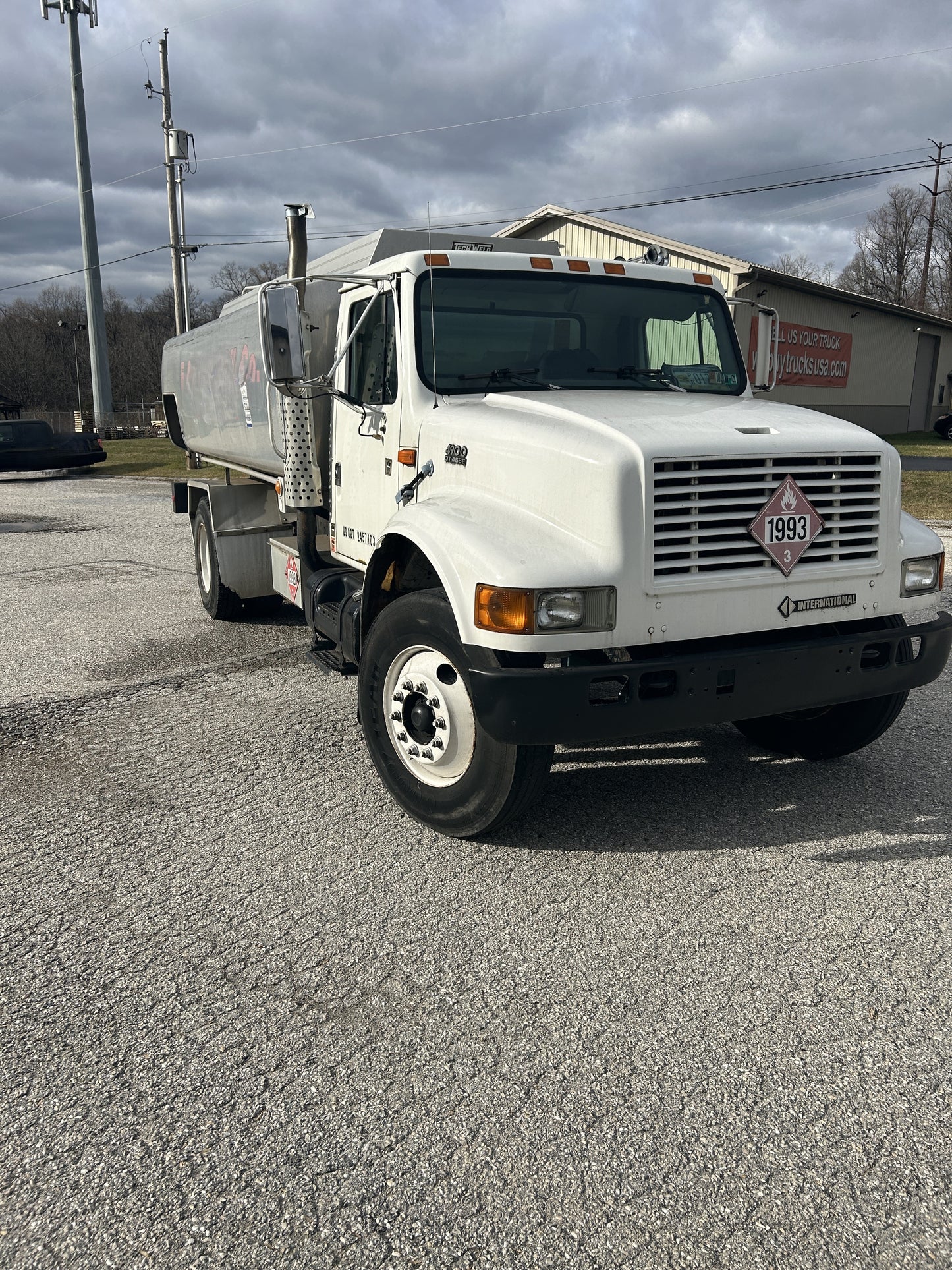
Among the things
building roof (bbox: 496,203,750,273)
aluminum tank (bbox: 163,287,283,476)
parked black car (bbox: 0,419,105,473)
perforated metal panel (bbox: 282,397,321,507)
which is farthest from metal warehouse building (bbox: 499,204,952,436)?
perforated metal panel (bbox: 282,397,321,507)

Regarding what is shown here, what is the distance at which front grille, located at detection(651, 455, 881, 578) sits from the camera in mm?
3717

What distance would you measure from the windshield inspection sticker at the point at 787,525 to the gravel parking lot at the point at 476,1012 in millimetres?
1219

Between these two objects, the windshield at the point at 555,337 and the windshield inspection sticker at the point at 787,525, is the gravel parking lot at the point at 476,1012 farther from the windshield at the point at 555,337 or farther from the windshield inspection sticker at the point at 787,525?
the windshield at the point at 555,337

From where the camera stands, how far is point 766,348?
18.4 feet

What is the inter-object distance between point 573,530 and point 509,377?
1454 mm

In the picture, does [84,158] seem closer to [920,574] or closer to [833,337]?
[833,337]

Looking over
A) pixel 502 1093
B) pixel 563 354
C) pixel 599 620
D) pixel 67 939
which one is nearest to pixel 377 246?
pixel 563 354

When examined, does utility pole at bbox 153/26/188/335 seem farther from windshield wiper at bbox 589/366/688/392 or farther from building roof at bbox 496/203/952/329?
windshield wiper at bbox 589/366/688/392

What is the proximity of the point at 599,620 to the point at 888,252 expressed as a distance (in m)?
78.6

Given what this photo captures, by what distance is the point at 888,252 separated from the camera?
71312mm

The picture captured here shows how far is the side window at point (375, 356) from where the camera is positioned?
5.14m

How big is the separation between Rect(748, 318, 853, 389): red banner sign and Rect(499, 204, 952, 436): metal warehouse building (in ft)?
0.13

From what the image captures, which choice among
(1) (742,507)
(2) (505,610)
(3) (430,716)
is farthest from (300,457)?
(1) (742,507)

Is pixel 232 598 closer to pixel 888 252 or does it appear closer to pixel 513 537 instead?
pixel 513 537
